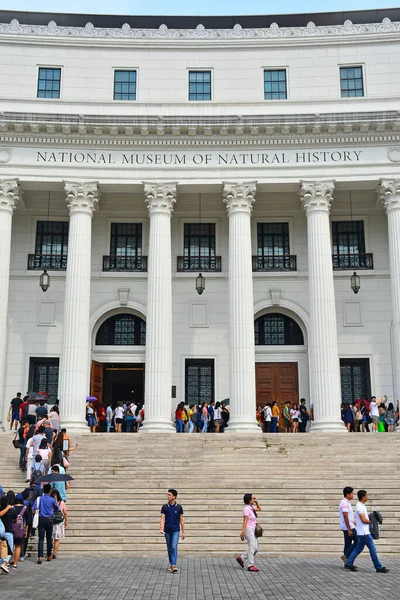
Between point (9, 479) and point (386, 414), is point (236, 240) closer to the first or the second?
point (386, 414)

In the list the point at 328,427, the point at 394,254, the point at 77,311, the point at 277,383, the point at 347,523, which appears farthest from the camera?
the point at 277,383

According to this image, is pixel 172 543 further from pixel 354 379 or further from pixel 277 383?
pixel 354 379

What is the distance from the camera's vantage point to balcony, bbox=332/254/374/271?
33938 mm

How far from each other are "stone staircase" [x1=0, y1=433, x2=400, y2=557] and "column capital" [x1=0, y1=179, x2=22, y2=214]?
10.4 m

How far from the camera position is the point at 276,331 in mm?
34312

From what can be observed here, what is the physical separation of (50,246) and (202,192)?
850 centimetres

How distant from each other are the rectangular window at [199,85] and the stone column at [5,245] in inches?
396

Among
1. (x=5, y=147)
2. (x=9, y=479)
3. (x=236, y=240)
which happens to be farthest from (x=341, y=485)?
(x=5, y=147)

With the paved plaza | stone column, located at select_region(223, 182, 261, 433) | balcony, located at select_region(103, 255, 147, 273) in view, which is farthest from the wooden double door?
the paved plaza

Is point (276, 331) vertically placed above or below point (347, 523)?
above

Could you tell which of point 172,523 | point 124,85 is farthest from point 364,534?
point 124,85

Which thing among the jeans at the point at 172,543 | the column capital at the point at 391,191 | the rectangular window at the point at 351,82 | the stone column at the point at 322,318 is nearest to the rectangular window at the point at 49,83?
the stone column at the point at 322,318

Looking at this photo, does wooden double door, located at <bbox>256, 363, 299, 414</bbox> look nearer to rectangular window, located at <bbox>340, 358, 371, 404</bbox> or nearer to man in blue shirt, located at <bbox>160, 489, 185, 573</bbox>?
rectangular window, located at <bbox>340, 358, 371, 404</bbox>

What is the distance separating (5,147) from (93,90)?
583 cm
